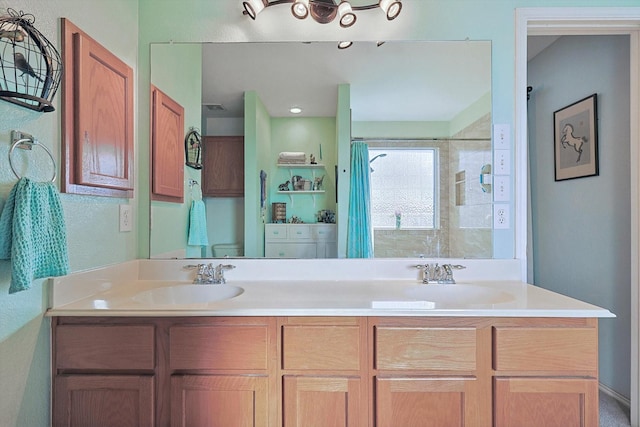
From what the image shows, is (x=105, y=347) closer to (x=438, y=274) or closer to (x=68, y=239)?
(x=68, y=239)

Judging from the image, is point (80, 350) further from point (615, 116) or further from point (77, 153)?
point (615, 116)

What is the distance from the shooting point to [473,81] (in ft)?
5.99

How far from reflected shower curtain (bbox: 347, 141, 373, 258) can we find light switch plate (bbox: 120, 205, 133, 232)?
1.08 metres

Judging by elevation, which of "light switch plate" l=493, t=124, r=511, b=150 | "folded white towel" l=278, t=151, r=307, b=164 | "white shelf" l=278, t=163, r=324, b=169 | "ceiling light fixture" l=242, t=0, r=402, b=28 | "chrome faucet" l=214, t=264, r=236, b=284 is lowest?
"chrome faucet" l=214, t=264, r=236, b=284

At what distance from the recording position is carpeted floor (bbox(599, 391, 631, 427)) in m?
1.92

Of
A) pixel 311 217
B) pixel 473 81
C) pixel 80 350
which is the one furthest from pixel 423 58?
pixel 80 350

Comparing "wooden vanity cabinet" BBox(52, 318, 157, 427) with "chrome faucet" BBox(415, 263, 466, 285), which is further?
"chrome faucet" BBox(415, 263, 466, 285)

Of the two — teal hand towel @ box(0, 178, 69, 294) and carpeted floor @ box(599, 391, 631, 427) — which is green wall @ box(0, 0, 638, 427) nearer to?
teal hand towel @ box(0, 178, 69, 294)

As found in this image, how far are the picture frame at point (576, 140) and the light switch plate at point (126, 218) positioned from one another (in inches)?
107

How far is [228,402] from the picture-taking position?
4.04 ft

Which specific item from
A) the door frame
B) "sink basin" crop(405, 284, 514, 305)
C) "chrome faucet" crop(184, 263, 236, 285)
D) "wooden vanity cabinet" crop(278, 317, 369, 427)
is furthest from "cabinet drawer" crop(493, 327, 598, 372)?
"chrome faucet" crop(184, 263, 236, 285)

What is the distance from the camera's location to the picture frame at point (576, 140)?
88.7 inches

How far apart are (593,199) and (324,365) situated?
2.12 m

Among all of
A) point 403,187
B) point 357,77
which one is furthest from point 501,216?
point 357,77
